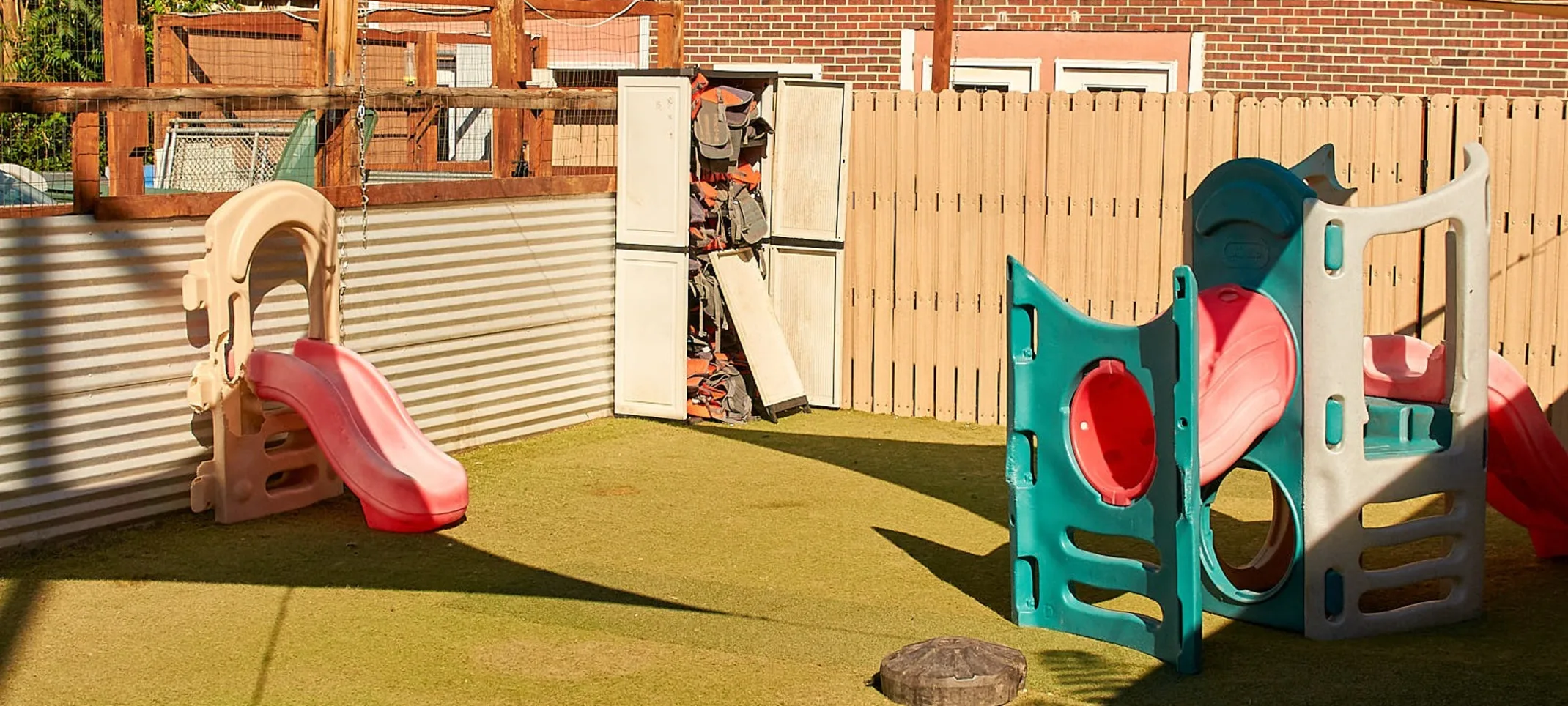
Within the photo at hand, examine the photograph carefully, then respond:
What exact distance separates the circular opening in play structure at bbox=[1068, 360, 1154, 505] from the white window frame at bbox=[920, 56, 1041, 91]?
28.3ft

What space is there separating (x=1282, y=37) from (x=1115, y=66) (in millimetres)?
1396

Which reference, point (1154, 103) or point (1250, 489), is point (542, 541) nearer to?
point (1250, 489)

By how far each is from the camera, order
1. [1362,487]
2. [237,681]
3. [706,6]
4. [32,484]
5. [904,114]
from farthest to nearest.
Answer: [706,6] → [904,114] → [32,484] → [1362,487] → [237,681]

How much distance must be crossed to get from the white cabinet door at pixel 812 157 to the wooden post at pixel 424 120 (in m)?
2.29

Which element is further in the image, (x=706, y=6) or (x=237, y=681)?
(x=706, y=6)

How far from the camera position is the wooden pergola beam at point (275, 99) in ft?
25.0

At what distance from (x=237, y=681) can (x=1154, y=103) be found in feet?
21.8

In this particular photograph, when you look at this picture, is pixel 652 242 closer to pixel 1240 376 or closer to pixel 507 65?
pixel 507 65

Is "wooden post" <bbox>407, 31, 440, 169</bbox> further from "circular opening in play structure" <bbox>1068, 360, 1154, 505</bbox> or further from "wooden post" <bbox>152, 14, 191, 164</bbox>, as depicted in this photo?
"circular opening in play structure" <bbox>1068, 360, 1154, 505</bbox>

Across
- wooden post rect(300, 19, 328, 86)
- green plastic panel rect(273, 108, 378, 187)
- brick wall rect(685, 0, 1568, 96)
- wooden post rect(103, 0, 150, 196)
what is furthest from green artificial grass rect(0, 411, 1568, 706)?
brick wall rect(685, 0, 1568, 96)

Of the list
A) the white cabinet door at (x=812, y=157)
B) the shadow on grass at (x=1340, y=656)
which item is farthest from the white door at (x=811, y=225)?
the shadow on grass at (x=1340, y=656)

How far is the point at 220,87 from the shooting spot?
8.39m

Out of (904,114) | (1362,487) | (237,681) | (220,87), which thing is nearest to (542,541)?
(237,681)

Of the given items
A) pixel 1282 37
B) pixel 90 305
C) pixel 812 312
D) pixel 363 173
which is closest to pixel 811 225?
pixel 812 312
